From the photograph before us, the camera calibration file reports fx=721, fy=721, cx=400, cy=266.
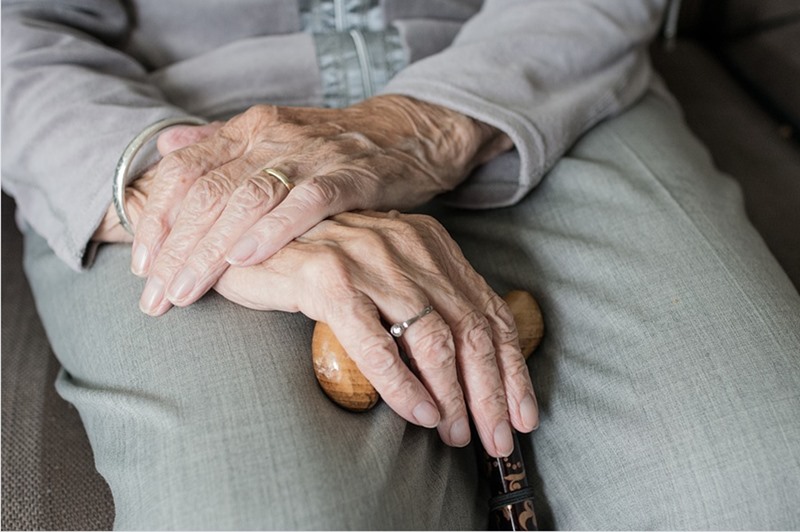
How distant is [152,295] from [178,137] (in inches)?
7.4

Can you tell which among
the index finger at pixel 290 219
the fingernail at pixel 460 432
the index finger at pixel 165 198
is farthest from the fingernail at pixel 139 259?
the fingernail at pixel 460 432

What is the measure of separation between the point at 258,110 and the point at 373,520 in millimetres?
440

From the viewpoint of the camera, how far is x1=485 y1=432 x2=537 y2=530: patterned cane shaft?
0.69 metres

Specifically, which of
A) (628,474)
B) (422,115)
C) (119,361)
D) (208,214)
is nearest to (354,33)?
(422,115)

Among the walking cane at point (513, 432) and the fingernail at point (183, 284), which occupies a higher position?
the fingernail at point (183, 284)

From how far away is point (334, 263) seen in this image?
2.08 ft

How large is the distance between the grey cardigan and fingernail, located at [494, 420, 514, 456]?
12.3 inches

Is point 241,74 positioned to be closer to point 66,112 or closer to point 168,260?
point 66,112

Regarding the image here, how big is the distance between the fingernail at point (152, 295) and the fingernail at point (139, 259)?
0.09ft

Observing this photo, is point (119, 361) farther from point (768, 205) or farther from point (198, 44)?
point (768, 205)

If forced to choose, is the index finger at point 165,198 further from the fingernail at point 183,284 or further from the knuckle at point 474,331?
the knuckle at point 474,331

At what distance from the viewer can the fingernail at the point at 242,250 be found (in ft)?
2.14

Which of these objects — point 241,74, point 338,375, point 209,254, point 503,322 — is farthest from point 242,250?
point 241,74

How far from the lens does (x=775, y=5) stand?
4.38 feet
